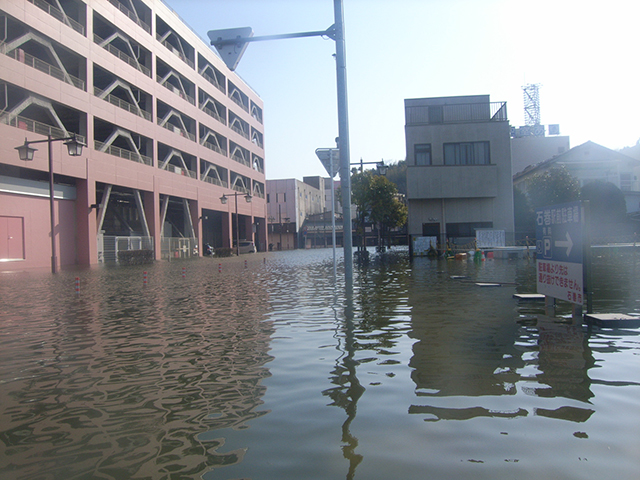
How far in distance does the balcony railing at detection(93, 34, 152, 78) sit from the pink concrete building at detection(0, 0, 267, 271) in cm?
11

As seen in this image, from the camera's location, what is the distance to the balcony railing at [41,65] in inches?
1185

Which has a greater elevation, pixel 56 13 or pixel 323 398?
pixel 56 13

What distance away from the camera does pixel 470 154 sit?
3991cm

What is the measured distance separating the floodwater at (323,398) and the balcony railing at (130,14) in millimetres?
37259

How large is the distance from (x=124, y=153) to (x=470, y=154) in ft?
85.4

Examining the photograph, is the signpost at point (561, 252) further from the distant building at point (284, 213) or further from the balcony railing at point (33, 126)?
the distant building at point (284, 213)

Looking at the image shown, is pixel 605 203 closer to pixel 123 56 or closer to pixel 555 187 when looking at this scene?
pixel 555 187

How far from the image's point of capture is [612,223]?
47.9 meters

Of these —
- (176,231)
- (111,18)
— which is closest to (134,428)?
(111,18)

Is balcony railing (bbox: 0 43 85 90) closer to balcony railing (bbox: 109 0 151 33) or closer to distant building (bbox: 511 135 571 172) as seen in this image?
balcony railing (bbox: 109 0 151 33)

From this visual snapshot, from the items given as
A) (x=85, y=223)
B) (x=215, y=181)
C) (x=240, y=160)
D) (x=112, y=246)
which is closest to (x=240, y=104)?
(x=240, y=160)

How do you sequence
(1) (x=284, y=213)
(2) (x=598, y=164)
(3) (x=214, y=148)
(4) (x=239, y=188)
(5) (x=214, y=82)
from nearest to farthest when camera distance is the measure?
(2) (x=598, y=164)
(3) (x=214, y=148)
(5) (x=214, y=82)
(4) (x=239, y=188)
(1) (x=284, y=213)

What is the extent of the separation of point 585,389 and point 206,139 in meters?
55.5

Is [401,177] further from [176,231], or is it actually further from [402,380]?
[402,380]
